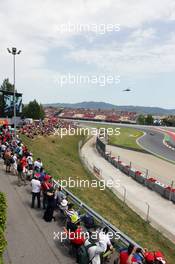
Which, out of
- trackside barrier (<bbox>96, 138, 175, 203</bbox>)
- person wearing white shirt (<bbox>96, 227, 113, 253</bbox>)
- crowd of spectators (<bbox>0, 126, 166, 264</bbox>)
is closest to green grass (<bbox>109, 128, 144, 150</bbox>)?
trackside barrier (<bbox>96, 138, 175, 203</bbox>)

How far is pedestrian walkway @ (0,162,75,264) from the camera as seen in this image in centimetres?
983

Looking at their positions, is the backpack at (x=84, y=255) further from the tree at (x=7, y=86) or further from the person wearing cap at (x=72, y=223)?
the tree at (x=7, y=86)

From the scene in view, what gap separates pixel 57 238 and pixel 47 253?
3.46 ft

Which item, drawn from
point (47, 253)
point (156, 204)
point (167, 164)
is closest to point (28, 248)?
point (47, 253)

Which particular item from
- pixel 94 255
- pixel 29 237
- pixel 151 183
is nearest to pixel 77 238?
pixel 94 255

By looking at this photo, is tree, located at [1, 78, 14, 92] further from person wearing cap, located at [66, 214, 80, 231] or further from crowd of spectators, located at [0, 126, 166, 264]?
person wearing cap, located at [66, 214, 80, 231]

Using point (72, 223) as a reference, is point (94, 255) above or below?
below

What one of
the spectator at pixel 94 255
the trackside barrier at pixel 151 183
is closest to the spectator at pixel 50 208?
the spectator at pixel 94 255

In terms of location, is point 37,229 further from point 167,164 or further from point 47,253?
point 167,164

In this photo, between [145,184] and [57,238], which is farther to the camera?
[145,184]

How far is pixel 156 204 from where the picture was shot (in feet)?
77.9

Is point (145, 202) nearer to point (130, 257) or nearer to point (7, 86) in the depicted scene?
point (130, 257)

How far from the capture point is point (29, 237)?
1121 cm

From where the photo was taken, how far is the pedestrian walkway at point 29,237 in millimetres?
9828
